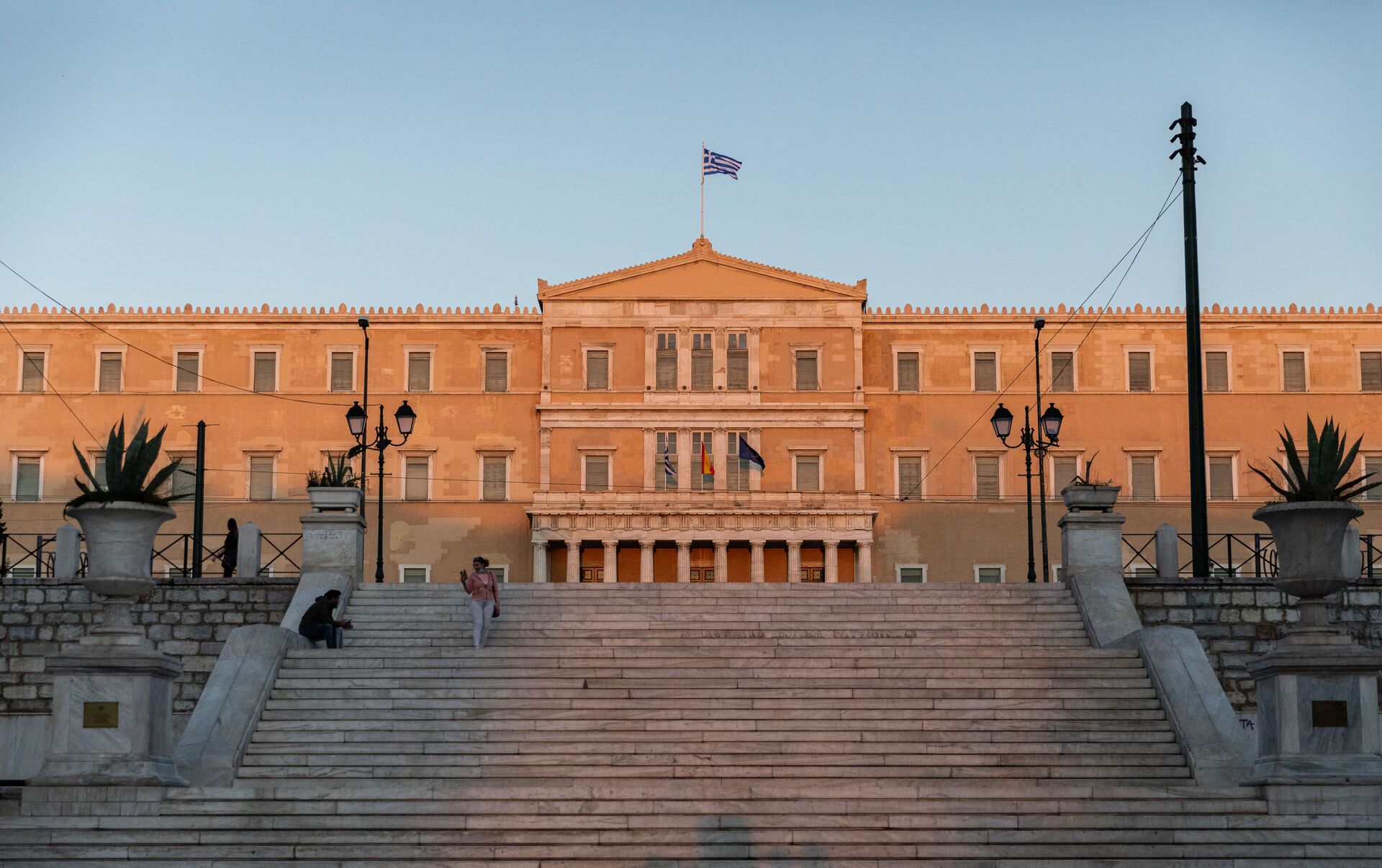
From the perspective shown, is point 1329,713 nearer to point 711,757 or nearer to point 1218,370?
point 711,757

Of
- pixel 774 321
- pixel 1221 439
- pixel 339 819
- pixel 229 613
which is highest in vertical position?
pixel 774 321

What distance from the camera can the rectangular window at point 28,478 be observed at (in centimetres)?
5153

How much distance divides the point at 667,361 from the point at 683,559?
6.25m

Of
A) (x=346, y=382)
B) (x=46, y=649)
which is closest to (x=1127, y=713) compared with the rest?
(x=46, y=649)

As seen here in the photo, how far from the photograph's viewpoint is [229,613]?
2245cm

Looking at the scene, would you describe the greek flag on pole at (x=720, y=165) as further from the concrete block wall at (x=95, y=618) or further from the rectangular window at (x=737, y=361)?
the concrete block wall at (x=95, y=618)

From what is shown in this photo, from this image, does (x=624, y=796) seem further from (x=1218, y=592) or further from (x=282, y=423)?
(x=282, y=423)

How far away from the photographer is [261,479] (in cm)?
5188

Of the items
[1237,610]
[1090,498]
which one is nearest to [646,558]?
[1090,498]

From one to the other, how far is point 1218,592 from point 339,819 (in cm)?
1181

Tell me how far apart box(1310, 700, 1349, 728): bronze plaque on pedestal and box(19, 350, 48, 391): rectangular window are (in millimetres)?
44459

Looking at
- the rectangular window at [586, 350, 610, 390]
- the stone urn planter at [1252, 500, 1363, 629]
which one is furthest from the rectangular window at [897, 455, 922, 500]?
the stone urn planter at [1252, 500, 1363, 629]

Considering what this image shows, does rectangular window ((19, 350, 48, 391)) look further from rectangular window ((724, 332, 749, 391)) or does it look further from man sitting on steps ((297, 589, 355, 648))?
man sitting on steps ((297, 589, 355, 648))

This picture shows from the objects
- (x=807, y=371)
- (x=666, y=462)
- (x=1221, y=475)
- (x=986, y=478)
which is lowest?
(x=986, y=478)
